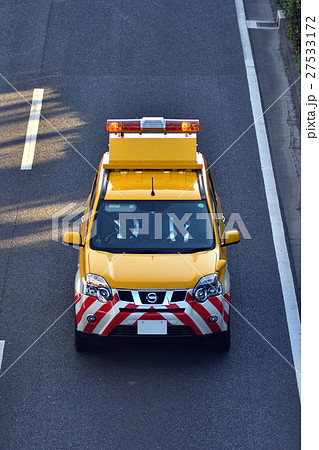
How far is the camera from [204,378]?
10.3m

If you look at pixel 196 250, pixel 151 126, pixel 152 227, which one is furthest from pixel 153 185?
pixel 196 250

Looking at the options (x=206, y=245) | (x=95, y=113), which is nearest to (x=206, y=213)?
(x=206, y=245)

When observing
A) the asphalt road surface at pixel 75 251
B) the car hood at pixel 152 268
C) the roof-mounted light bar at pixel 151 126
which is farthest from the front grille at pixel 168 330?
the roof-mounted light bar at pixel 151 126

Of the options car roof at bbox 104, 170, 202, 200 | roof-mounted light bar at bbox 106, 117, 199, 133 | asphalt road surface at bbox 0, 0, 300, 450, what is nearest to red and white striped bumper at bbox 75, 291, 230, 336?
asphalt road surface at bbox 0, 0, 300, 450

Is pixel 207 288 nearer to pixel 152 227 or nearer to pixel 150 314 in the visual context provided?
pixel 150 314

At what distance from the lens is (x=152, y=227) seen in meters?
10.7

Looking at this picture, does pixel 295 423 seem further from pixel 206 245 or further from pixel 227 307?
pixel 206 245

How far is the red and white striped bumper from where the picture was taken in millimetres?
9938

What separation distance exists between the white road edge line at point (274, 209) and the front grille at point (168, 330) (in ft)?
4.88

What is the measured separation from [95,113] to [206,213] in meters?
5.80

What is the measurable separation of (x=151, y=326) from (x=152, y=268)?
680 mm

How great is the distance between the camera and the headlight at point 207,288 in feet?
33.1

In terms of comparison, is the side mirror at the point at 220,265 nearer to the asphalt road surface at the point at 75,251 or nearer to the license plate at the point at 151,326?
the license plate at the point at 151,326

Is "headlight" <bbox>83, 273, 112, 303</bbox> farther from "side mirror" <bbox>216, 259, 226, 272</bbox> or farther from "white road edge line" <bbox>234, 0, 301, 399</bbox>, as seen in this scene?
"white road edge line" <bbox>234, 0, 301, 399</bbox>
